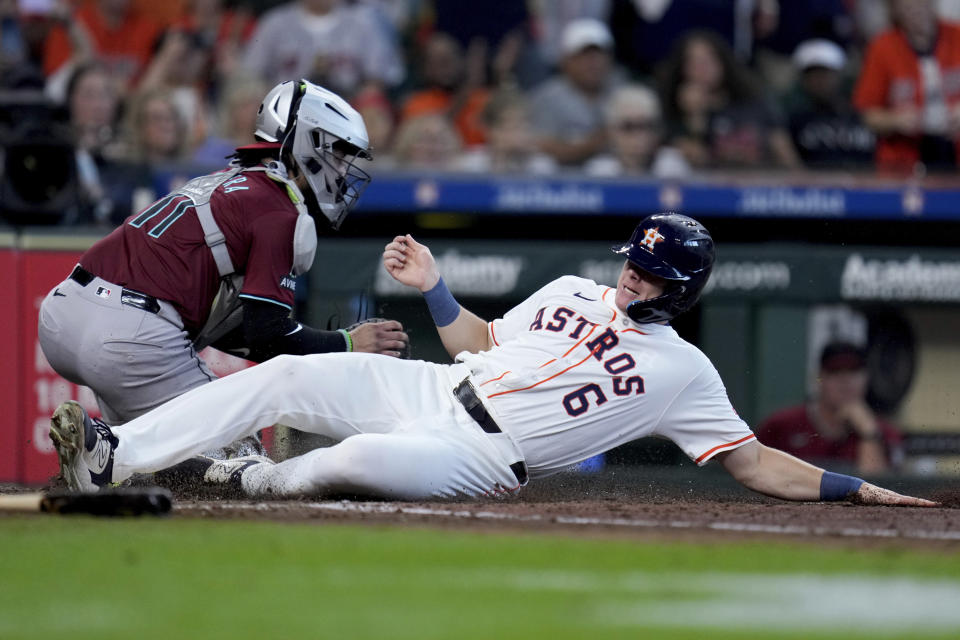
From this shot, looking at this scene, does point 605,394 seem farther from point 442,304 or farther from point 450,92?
point 450,92

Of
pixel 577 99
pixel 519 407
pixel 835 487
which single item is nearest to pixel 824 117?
pixel 577 99

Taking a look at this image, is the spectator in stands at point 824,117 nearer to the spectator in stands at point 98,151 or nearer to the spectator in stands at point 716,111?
the spectator in stands at point 716,111

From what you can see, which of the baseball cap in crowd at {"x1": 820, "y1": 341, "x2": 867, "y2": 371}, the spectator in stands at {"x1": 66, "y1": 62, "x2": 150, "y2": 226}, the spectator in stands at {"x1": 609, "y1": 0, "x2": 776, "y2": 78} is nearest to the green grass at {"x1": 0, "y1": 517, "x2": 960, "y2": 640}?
the spectator in stands at {"x1": 66, "y1": 62, "x2": 150, "y2": 226}

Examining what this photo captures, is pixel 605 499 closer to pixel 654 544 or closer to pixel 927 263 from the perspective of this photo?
pixel 654 544

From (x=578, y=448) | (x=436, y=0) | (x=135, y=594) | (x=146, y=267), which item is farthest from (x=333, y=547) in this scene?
(x=436, y=0)

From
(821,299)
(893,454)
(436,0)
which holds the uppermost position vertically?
(436,0)

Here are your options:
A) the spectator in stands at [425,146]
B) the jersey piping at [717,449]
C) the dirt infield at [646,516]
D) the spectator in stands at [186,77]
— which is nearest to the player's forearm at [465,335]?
the dirt infield at [646,516]
